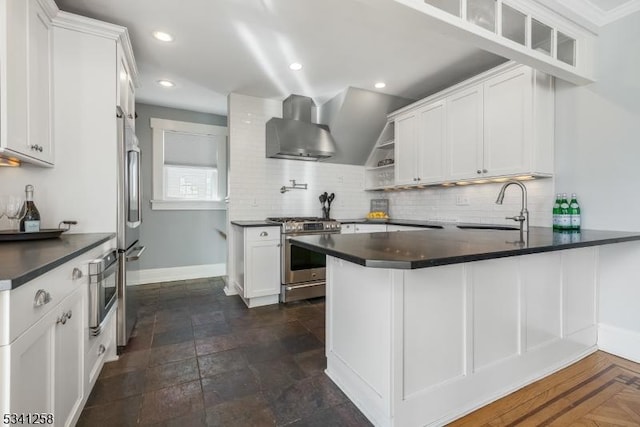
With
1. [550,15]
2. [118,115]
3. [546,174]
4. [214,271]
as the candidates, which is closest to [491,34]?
[550,15]

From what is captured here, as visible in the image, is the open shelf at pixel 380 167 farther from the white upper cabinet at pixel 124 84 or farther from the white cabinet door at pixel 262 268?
the white upper cabinet at pixel 124 84

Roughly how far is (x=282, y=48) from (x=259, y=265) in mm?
2240

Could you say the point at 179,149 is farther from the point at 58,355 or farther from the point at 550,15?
the point at 550,15

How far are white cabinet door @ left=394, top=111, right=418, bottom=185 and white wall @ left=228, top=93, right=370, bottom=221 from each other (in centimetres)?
91

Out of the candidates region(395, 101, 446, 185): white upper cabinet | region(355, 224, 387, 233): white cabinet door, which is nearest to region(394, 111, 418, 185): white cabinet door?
region(395, 101, 446, 185): white upper cabinet

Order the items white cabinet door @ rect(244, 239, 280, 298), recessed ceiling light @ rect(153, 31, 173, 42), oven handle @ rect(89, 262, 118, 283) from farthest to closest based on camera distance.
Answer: white cabinet door @ rect(244, 239, 280, 298) → recessed ceiling light @ rect(153, 31, 173, 42) → oven handle @ rect(89, 262, 118, 283)

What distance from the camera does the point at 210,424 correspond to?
153cm

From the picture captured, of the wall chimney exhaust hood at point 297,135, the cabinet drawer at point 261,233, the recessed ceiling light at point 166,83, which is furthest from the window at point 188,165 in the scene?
the cabinet drawer at point 261,233

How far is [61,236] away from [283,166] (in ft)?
8.68

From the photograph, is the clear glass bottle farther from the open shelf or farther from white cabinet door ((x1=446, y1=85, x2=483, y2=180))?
the open shelf

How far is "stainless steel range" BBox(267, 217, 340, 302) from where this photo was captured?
3457mm

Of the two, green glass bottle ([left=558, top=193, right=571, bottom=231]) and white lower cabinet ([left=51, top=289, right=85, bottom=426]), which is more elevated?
green glass bottle ([left=558, top=193, right=571, bottom=231])

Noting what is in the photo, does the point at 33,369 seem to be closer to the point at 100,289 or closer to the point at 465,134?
the point at 100,289

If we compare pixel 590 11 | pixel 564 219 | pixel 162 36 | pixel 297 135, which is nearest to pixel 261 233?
pixel 297 135
